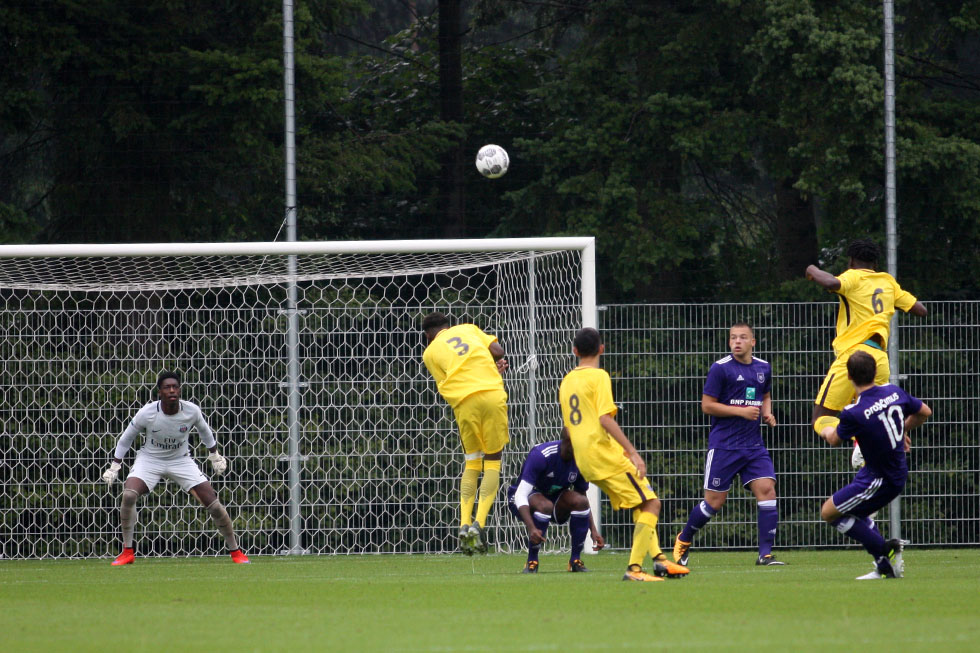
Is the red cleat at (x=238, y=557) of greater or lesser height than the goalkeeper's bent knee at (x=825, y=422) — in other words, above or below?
below

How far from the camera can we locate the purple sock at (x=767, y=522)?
9.95 metres

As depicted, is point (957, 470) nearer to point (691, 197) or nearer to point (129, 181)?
point (691, 197)

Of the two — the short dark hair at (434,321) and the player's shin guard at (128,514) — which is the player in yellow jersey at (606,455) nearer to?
the short dark hair at (434,321)

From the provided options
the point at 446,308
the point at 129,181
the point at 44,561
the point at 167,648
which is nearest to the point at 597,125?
the point at 446,308

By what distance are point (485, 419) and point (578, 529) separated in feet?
4.68

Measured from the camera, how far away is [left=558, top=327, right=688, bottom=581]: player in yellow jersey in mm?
8062

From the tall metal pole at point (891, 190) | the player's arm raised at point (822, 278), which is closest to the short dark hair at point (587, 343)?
the player's arm raised at point (822, 278)

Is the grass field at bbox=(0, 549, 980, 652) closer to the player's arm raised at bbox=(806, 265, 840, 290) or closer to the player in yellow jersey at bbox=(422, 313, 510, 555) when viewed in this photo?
the player in yellow jersey at bbox=(422, 313, 510, 555)

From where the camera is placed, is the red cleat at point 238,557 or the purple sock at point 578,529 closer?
the purple sock at point 578,529

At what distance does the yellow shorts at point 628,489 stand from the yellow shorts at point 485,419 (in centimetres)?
257

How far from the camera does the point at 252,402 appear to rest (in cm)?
1320

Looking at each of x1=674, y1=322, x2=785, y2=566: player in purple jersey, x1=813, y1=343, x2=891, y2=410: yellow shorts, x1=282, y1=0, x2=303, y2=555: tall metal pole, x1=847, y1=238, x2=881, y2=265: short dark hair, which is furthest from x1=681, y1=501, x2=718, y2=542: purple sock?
x1=282, y1=0, x2=303, y2=555: tall metal pole

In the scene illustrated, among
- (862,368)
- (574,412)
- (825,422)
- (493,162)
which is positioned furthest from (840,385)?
(493,162)

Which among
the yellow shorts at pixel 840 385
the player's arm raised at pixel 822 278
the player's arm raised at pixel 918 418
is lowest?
the player's arm raised at pixel 918 418
